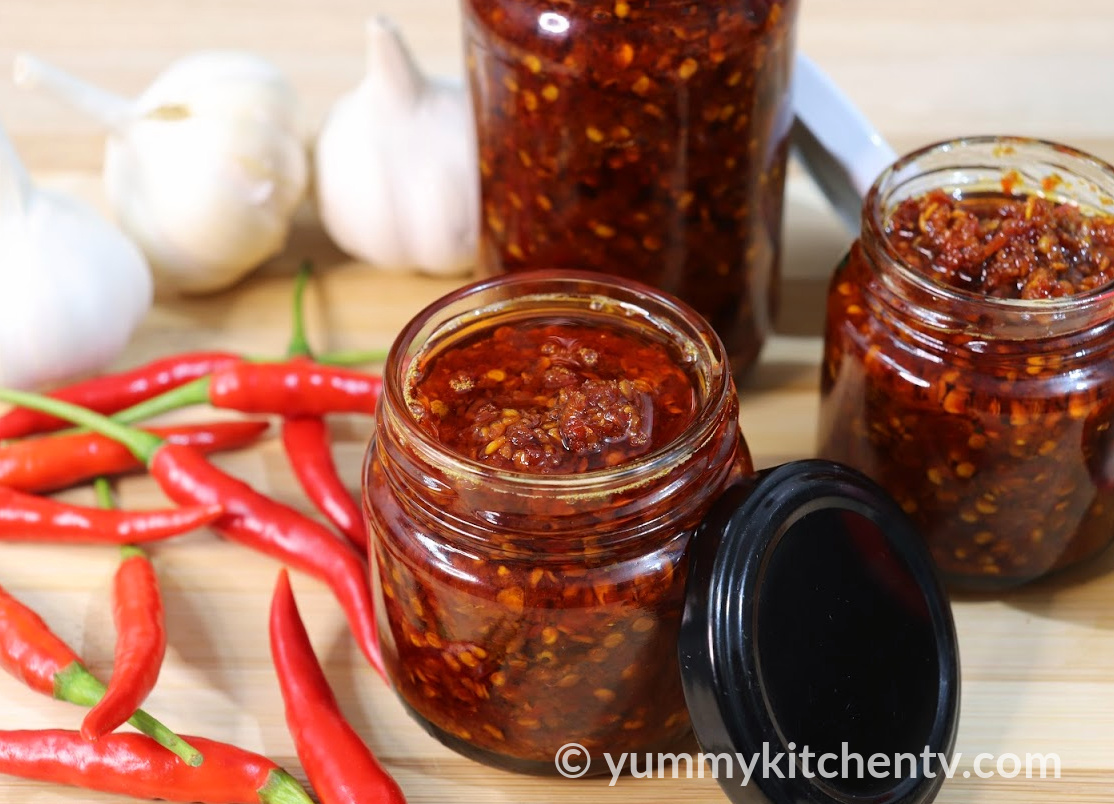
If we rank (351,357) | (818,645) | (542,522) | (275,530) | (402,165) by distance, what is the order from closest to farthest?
(542,522) → (818,645) → (275,530) → (351,357) → (402,165)

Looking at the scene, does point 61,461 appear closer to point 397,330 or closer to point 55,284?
point 55,284

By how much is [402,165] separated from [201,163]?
15.7 inches

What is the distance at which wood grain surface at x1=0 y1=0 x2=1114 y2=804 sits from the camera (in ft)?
6.95

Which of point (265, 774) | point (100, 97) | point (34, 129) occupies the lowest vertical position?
point (265, 774)

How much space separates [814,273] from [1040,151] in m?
0.74

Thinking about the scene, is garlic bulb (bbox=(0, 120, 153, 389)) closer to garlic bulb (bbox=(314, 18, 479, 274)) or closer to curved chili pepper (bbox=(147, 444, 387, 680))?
curved chili pepper (bbox=(147, 444, 387, 680))

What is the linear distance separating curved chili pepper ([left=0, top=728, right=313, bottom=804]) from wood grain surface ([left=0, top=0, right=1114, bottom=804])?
65 millimetres

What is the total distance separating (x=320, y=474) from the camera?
250 cm

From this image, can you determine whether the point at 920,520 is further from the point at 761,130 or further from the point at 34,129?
the point at 34,129

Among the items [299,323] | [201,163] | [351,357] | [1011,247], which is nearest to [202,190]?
[201,163]

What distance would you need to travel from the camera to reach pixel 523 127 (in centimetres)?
238

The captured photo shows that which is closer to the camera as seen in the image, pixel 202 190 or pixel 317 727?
pixel 317 727

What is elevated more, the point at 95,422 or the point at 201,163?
the point at 201,163

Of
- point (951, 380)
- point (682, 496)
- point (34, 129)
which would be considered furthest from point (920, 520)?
point (34, 129)
